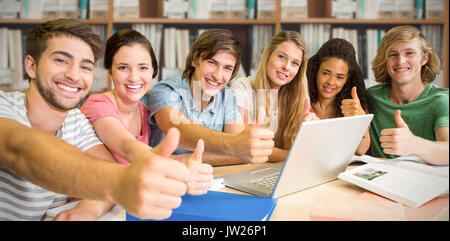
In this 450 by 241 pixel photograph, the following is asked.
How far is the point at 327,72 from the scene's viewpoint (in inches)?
44.9

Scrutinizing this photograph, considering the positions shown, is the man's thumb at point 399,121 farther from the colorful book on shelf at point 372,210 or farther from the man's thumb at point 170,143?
the man's thumb at point 170,143

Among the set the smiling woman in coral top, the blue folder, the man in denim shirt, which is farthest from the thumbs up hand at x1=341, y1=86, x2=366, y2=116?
the smiling woman in coral top

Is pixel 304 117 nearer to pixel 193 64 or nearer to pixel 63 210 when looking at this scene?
pixel 193 64

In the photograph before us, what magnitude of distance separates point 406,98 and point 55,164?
103 centimetres

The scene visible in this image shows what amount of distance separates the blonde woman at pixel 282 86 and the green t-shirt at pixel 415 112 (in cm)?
23

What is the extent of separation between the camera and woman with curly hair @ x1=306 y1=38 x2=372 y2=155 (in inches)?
44.4

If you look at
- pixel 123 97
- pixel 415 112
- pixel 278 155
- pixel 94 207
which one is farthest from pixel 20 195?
pixel 415 112

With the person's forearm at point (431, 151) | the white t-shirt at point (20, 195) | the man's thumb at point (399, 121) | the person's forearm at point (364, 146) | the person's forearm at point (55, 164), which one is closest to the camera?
the person's forearm at point (55, 164)

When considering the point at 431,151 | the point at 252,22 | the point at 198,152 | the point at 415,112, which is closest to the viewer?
the point at 198,152

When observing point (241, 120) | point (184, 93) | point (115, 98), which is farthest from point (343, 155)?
point (115, 98)

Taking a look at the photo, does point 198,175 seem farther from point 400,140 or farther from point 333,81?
point 333,81

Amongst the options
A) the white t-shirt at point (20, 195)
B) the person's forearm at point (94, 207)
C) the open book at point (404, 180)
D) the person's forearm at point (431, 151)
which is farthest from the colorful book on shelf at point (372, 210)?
the white t-shirt at point (20, 195)

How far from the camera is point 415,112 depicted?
3.36ft

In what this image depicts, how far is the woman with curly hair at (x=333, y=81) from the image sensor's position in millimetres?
1129
